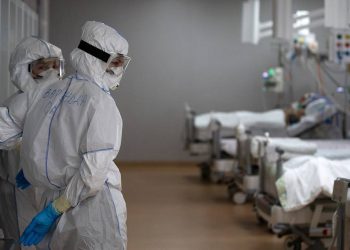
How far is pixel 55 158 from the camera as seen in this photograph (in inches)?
116

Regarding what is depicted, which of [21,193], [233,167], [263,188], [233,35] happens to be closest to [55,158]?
[21,193]

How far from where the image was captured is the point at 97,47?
3.06m

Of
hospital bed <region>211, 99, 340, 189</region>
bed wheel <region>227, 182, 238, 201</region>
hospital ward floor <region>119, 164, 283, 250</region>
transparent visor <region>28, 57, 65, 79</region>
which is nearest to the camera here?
transparent visor <region>28, 57, 65, 79</region>

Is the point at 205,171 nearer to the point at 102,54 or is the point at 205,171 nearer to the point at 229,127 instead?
the point at 229,127

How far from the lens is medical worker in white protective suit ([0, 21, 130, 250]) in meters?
2.86

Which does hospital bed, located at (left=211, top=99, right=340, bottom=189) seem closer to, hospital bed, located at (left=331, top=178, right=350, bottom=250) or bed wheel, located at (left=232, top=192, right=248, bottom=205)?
bed wheel, located at (left=232, top=192, right=248, bottom=205)

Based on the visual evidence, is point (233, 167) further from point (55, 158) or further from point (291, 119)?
point (55, 158)

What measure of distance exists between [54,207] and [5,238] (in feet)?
4.03

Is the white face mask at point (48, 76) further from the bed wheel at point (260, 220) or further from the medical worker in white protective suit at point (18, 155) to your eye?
the bed wheel at point (260, 220)

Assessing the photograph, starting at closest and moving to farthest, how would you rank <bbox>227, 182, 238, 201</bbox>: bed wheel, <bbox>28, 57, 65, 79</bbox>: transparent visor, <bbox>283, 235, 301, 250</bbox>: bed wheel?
<bbox>28, 57, 65, 79</bbox>: transparent visor < <bbox>283, 235, 301, 250</bbox>: bed wheel < <bbox>227, 182, 238, 201</bbox>: bed wheel

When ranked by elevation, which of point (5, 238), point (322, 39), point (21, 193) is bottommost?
point (5, 238)

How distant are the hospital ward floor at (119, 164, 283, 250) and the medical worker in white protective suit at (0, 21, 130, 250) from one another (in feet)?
8.65

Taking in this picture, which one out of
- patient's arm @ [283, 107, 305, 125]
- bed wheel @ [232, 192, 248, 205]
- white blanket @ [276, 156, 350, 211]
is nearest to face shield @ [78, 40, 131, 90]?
white blanket @ [276, 156, 350, 211]

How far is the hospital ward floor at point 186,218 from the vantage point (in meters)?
5.82
